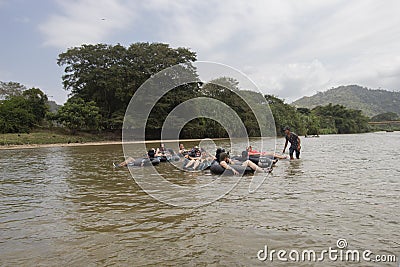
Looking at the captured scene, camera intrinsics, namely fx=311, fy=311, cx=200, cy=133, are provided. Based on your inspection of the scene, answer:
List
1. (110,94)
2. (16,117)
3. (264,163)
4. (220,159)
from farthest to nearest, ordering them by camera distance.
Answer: (110,94) < (16,117) < (264,163) < (220,159)

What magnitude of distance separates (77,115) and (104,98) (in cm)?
879

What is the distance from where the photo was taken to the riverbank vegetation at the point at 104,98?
4356 centimetres

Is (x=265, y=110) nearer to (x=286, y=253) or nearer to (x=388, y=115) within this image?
(x=286, y=253)

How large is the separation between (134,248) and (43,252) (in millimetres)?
1368

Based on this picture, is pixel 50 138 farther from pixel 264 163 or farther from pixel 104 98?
pixel 264 163

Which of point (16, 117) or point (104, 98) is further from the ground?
point (104, 98)

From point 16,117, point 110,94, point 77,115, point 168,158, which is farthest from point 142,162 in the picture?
point 110,94

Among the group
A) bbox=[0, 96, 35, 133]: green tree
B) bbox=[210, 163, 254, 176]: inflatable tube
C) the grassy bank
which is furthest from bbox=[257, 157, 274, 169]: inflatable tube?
bbox=[0, 96, 35, 133]: green tree

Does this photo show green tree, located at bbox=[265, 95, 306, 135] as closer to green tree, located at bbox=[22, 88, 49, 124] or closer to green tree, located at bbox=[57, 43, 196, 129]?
green tree, located at bbox=[57, 43, 196, 129]

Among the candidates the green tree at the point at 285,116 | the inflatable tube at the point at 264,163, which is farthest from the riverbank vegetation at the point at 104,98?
the inflatable tube at the point at 264,163

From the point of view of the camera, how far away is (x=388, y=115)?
11881 cm

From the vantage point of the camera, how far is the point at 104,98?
173ft

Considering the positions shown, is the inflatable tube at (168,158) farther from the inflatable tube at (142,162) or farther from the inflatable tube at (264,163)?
the inflatable tube at (264,163)

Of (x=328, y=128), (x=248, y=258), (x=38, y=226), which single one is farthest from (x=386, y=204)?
(x=328, y=128)
